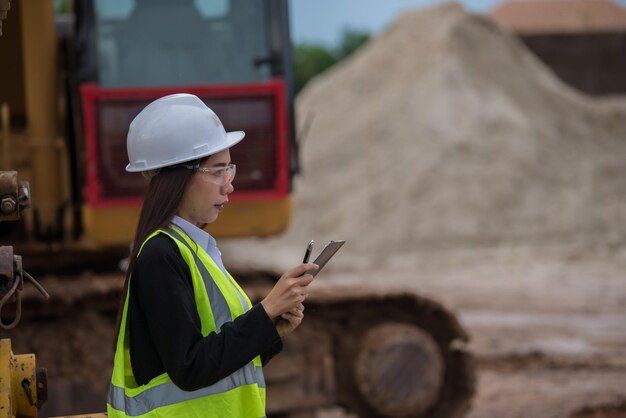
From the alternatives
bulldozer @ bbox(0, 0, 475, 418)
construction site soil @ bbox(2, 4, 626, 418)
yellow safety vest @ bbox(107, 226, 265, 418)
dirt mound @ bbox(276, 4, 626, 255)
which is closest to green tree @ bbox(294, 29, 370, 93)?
dirt mound @ bbox(276, 4, 626, 255)

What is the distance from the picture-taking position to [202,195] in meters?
2.63

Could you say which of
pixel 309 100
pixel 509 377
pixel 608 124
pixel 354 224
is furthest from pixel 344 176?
pixel 509 377

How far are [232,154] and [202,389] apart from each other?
3.55 metres

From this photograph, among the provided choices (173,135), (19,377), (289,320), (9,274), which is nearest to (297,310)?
(289,320)

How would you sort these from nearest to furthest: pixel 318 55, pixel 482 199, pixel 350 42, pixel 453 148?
pixel 482 199, pixel 453 148, pixel 318 55, pixel 350 42

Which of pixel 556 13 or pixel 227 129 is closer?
pixel 227 129

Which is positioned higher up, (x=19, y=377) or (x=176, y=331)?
(x=176, y=331)

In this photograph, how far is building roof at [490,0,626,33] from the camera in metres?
45.4

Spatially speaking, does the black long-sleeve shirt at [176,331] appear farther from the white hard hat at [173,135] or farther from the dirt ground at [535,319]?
the dirt ground at [535,319]

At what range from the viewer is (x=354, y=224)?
74.4 feet

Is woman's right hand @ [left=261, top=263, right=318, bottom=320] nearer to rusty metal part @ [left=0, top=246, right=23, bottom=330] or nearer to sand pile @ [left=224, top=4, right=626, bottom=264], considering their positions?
rusty metal part @ [left=0, top=246, right=23, bottom=330]

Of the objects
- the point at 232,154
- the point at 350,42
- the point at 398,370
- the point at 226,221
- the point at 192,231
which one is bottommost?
the point at 350,42

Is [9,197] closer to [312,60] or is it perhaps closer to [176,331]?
→ [176,331]

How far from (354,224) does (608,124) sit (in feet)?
24.6
